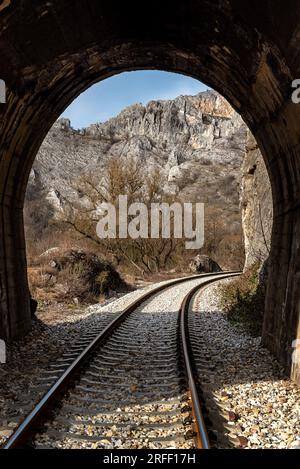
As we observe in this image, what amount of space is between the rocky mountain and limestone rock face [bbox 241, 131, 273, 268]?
50.2m

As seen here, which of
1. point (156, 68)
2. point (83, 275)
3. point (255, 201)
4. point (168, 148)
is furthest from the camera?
point (168, 148)

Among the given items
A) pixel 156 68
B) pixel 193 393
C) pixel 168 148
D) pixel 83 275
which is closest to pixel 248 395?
pixel 193 393

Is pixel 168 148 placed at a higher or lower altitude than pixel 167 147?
lower

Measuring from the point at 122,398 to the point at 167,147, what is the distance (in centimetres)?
11279

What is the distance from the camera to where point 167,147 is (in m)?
115

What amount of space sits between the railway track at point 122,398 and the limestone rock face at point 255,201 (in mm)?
8467

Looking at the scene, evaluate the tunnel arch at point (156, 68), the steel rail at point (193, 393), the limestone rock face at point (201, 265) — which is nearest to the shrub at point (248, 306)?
the steel rail at point (193, 393)

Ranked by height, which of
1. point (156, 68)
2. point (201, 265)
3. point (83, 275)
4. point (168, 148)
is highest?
point (168, 148)

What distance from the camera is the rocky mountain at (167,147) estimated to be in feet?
274

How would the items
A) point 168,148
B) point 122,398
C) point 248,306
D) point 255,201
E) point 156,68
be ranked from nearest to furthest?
point 122,398 < point 156,68 < point 248,306 < point 255,201 < point 168,148

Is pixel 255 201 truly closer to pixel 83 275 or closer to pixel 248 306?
pixel 83 275

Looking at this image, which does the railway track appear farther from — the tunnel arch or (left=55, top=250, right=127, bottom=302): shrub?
(left=55, top=250, right=127, bottom=302): shrub

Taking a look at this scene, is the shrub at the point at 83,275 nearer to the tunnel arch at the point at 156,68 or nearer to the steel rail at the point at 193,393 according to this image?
the steel rail at the point at 193,393

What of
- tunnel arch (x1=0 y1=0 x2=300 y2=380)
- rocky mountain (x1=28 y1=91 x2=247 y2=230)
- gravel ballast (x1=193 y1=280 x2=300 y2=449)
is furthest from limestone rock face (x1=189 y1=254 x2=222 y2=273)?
rocky mountain (x1=28 y1=91 x2=247 y2=230)
